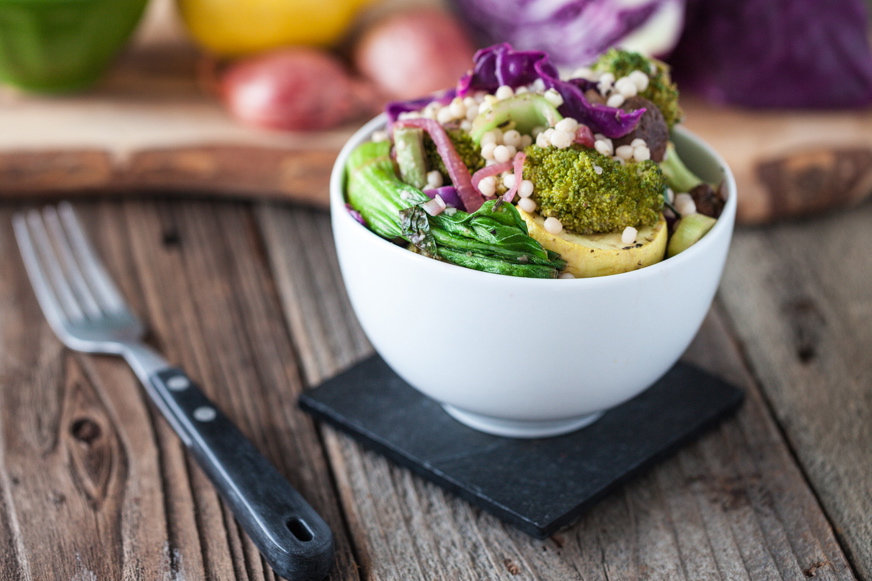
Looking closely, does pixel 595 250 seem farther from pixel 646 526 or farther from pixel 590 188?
pixel 646 526

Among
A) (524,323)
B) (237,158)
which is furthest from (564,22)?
(524,323)

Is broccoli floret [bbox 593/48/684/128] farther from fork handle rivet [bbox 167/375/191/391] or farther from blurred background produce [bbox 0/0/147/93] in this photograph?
blurred background produce [bbox 0/0/147/93]

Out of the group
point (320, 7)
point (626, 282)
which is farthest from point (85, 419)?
point (320, 7)

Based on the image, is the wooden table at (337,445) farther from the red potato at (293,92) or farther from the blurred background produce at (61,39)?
the blurred background produce at (61,39)

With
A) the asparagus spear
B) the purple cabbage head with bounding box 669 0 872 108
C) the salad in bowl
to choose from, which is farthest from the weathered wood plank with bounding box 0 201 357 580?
the purple cabbage head with bounding box 669 0 872 108

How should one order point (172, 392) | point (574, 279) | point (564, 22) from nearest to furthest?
point (574, 279)
point (172, 392)
point (564, 22)

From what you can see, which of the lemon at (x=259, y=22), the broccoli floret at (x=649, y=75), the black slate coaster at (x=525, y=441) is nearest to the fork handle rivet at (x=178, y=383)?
the black slate coaster at (x=525, y=441)
